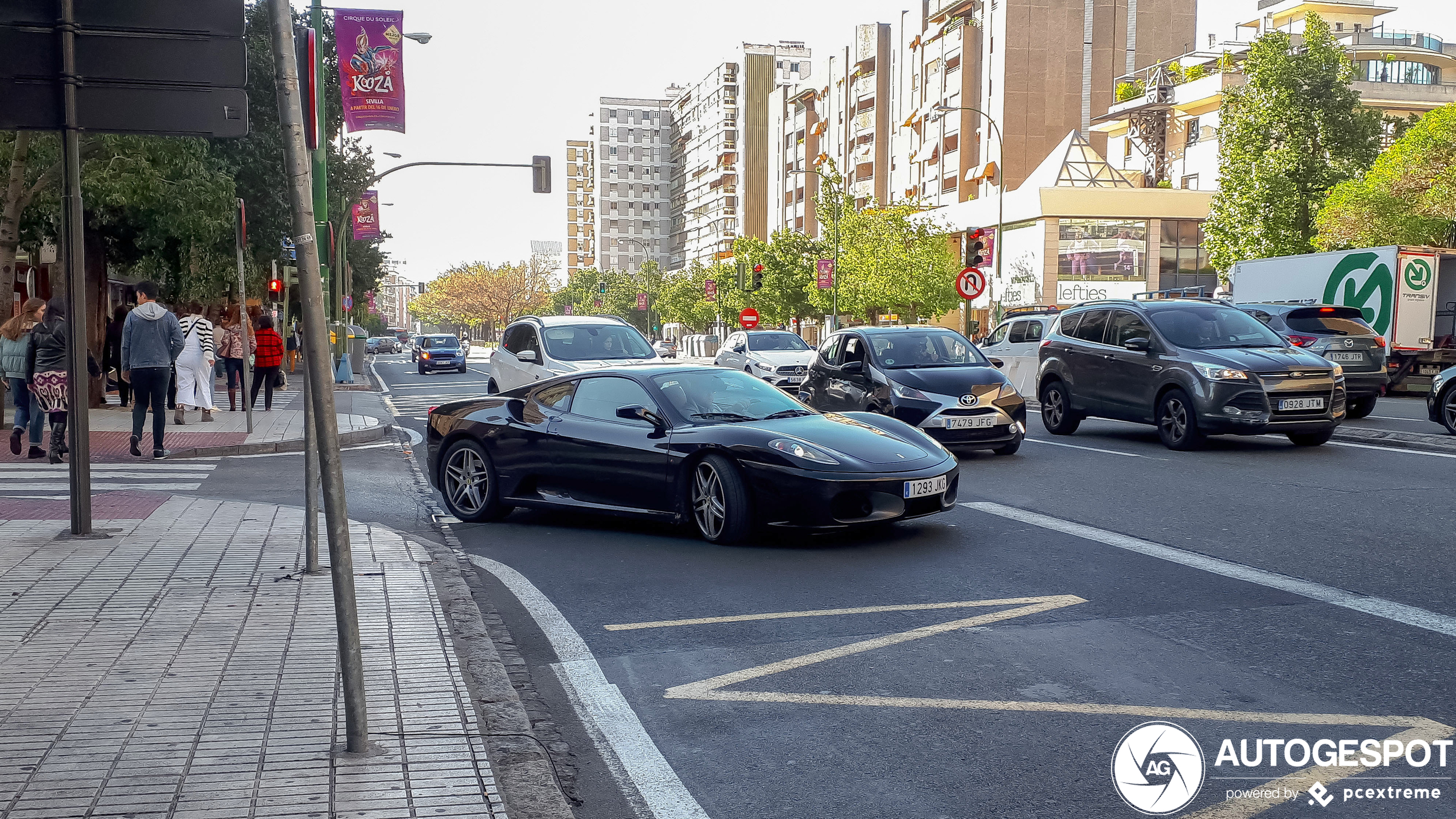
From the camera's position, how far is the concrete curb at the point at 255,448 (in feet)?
49.5

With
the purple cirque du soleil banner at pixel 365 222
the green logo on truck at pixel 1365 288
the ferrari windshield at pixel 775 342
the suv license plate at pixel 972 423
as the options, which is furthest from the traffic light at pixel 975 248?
the purple cirque du soleil banner at pixel 365 222

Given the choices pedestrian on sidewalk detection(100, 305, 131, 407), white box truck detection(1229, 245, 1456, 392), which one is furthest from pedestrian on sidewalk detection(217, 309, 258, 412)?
white box truck detection(1229, 245, 1456, 392)

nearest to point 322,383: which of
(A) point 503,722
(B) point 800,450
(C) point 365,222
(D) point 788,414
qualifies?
(A) point 503,722

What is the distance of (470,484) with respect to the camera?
986cm

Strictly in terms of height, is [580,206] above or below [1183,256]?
above

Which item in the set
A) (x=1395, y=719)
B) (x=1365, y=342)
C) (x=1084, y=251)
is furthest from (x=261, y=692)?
(x=1084, y=251)

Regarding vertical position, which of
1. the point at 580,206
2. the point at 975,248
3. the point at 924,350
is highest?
the point at 580,206

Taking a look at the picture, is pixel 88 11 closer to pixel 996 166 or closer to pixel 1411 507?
pixel 1411 507

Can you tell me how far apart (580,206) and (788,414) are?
18745 centimetres

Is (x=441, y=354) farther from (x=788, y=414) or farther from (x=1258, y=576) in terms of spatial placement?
(x=1258, y=576)

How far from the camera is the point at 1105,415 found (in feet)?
51.2

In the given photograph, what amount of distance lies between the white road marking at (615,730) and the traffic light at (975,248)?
2587cm

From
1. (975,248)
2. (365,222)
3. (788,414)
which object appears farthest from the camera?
(365,222)

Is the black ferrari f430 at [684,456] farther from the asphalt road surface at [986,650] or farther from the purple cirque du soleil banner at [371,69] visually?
the purple cirque du soleil banner at [371,69]
